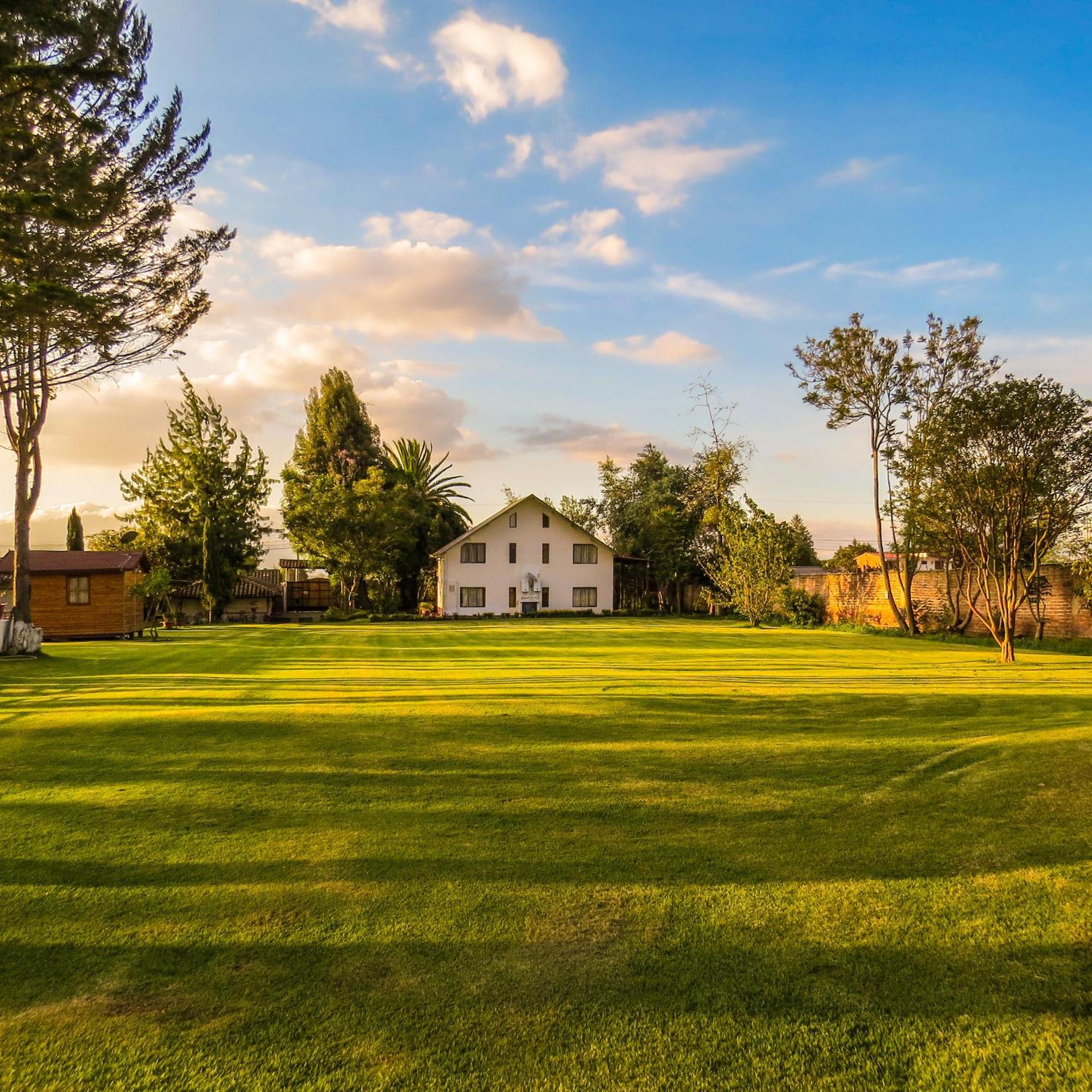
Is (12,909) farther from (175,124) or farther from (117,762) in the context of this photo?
(175,124)

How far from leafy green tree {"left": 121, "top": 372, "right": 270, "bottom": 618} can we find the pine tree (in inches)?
340

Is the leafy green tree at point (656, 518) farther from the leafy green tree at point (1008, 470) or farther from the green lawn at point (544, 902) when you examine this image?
the green lawn at point (544, 902)

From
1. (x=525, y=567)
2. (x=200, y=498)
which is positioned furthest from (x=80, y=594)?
(x=525, y=567)

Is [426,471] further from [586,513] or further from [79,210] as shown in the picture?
[79,210]

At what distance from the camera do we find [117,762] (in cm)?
602

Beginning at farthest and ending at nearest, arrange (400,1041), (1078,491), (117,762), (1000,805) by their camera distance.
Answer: (1078,491)
(117,762)
(1000,805)
(400,1041)

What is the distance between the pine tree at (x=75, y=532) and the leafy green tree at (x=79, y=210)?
34486 mm

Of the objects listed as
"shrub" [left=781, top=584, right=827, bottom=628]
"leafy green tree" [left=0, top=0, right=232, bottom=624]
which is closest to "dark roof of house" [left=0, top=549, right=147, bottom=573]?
"leafy green tree" [left=0, top=0, right=232, bottom=624]

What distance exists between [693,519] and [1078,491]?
1233 inches

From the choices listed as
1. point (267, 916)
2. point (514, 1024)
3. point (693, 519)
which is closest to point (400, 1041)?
point (514, 1024)

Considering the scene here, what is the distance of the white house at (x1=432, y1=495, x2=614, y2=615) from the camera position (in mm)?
45781

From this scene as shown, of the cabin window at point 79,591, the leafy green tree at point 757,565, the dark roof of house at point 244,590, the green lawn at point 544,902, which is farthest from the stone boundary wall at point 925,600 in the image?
the dark roof of house at point 244,590

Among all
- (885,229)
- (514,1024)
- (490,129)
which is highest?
(490,129)

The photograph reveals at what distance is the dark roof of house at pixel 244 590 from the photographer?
42.0 metres
